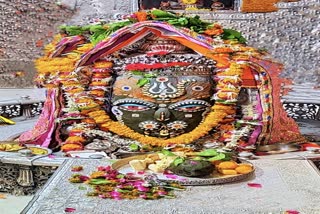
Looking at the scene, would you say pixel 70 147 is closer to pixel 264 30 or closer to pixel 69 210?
pixel 69 210

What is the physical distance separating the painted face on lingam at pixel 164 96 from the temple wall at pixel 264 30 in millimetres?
4960

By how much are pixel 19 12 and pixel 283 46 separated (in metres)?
4.30

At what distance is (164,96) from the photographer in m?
4.19

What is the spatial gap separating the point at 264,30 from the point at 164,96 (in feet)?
18.5

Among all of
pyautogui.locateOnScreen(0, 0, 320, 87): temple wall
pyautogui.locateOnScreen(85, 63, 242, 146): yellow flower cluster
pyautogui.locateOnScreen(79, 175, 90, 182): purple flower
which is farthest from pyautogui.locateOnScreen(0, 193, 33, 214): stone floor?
pyautogui.locateOnScreen(0, 0, 320, 87): temple wall

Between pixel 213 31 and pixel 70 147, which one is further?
pixel 213 31

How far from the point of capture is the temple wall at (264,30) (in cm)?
912

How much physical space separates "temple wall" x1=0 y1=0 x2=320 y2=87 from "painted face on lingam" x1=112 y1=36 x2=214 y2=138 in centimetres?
496

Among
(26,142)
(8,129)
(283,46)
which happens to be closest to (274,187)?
(26,142)

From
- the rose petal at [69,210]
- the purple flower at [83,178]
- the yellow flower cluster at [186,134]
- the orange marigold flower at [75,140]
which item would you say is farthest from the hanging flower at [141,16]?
the rose petal at [69,210]

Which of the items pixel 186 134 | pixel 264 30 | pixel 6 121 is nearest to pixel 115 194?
pixel 186 134

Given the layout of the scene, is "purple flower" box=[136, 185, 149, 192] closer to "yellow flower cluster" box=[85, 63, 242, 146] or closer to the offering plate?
the offering plate

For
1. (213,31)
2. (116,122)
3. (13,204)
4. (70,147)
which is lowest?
(13,204)

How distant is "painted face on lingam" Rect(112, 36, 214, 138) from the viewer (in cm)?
418
